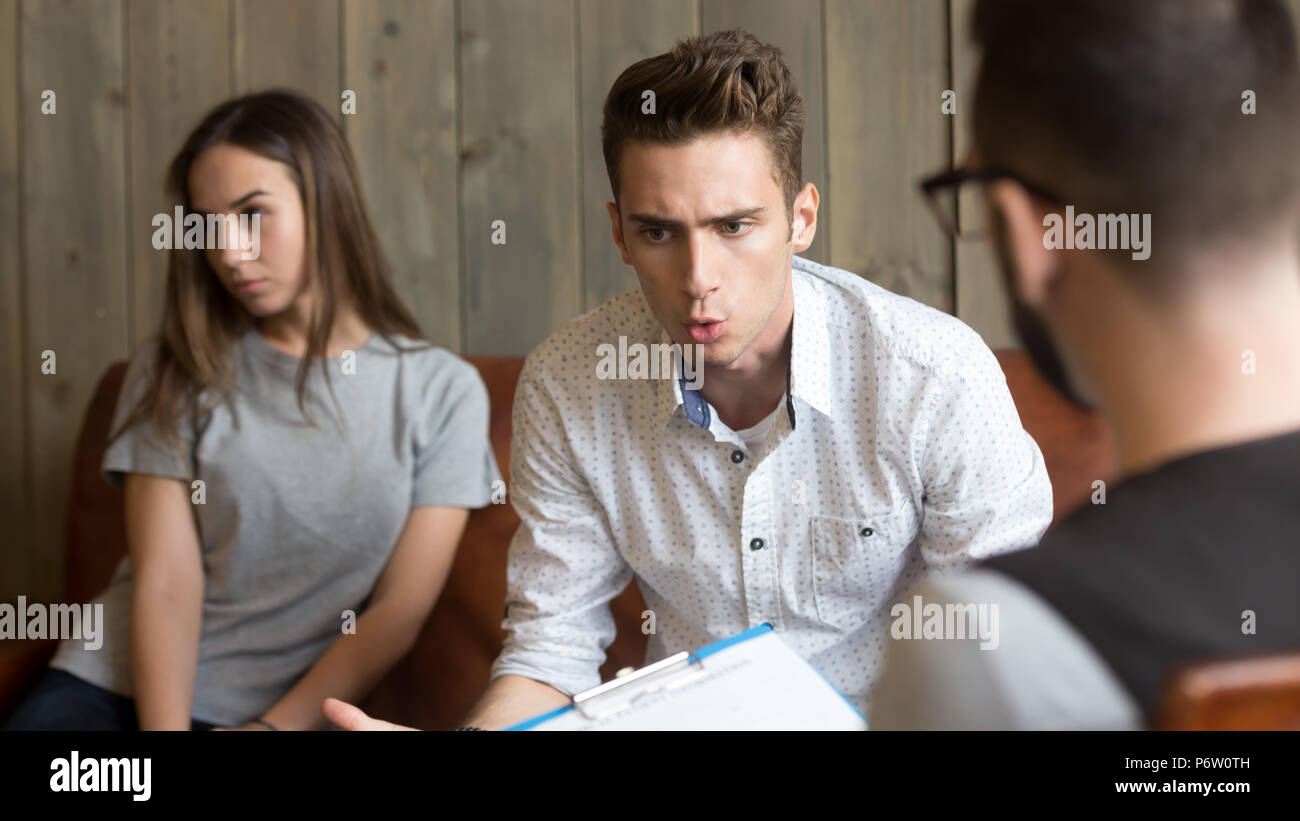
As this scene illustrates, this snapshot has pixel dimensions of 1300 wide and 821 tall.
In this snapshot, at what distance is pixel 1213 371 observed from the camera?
13.8 inches

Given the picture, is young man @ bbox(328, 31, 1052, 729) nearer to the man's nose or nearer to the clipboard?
the man's nose

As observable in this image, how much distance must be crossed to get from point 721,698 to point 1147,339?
0.36 meters

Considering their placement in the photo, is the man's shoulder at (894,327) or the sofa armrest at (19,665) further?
the sofa armrest at (19,665)

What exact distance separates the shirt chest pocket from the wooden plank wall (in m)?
0.32

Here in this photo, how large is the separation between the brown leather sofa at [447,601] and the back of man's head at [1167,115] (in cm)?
70

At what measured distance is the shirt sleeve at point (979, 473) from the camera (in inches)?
32.5

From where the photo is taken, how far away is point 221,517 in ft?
3.86

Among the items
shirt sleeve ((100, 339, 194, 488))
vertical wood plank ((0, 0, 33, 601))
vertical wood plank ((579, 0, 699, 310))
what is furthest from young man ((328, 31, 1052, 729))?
vertical wood plank ((0, 0, 33, 601))

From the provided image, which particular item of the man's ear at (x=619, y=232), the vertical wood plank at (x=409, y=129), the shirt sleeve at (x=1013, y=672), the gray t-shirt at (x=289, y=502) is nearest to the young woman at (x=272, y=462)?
the gray t-shirt at (x=289, y=502)

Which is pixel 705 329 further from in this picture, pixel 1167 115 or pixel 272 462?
pixel 272 462

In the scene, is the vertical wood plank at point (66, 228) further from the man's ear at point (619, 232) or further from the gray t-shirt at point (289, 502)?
the man's ear at point (619, 232)
